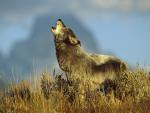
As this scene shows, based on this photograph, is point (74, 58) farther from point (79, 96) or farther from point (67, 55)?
point (79, 96)

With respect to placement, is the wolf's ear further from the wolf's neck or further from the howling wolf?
the wolf's neck

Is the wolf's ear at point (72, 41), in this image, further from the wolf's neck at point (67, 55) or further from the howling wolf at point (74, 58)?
the wolf's neck at point (67, 55)

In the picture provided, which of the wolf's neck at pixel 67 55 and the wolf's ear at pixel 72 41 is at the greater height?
the wolf's ear at pixel 72 41

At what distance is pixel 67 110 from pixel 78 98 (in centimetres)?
68

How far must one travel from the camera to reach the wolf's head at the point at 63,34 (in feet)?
49.6

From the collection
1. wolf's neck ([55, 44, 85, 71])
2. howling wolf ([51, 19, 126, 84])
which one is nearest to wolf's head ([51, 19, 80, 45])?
howling wolf ([51, 19, 126, 84])

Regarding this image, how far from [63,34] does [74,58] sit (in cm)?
54

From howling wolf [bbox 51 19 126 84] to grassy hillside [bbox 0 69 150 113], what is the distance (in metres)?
0.20

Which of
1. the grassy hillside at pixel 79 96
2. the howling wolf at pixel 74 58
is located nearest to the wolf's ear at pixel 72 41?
the howling wolf at pixel 74 58

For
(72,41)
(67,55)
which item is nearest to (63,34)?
(72,41)

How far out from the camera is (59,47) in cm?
1527

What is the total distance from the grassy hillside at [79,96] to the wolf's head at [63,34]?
799 mm

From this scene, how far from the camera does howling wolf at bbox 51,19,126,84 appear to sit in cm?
1516

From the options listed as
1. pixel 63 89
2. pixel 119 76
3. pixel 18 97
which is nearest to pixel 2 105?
pixel 18 97
